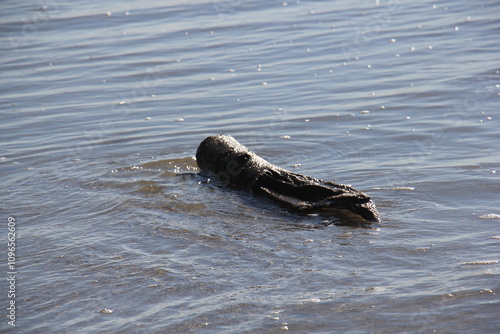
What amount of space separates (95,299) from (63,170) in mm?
3683

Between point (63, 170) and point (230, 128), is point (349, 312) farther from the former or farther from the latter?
point (230, 128)

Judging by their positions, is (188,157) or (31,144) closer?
(188,157)

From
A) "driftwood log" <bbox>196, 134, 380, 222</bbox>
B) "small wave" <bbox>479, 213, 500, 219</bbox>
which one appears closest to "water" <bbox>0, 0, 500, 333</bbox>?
"small wave" <bbox>479, 213, 500, 219</bbox>

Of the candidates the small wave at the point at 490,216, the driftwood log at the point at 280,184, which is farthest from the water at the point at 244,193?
the driftwood log at the point at 280,184

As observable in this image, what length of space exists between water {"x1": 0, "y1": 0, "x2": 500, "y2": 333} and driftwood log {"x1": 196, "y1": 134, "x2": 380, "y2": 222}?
193mm

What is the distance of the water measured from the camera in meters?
4.71

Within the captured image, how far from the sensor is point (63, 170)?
8.24 metres

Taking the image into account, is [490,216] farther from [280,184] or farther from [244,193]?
[244,193]

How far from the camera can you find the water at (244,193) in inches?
185

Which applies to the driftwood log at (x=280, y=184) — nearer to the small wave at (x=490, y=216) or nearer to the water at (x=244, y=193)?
the water at (x=244, y=193)

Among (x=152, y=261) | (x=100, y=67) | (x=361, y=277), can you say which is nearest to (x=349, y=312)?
(x=361, y=277)

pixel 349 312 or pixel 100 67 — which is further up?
pixel 100 67

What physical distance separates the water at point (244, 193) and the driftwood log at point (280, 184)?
19 centimetres

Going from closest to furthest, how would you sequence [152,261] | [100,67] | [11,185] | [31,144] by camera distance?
[152,261] → [11,185] → [31,144] → [100,67]
